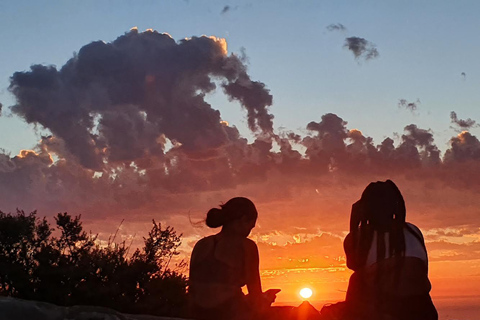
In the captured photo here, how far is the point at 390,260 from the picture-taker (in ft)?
20.0

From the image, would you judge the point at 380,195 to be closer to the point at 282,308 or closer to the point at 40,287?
the point at 282,308

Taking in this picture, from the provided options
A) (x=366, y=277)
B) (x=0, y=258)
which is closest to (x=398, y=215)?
(x=366, y=277)

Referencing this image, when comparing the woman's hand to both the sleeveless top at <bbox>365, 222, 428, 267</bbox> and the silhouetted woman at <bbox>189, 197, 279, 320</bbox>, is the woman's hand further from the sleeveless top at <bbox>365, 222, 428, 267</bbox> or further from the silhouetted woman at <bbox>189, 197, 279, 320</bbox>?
the sleeveless top at <bbox>365, 222, 428, 267</bbox>

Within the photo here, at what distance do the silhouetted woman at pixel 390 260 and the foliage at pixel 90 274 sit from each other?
10.9 metres

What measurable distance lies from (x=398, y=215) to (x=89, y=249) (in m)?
14.9

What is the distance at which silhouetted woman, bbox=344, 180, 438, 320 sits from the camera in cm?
611

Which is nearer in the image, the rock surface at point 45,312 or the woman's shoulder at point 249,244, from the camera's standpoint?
the rock surface at point 45,312

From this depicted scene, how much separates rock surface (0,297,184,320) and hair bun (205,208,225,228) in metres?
1.95

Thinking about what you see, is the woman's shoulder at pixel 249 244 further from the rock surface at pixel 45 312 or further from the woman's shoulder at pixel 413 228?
the rock surface at pixel 45 312

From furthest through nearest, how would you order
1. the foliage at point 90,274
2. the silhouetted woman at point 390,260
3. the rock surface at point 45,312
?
1. the foliage at point 90,274
2. the silhouetted woman at point 390,260
3. the rock surface at point 45,312

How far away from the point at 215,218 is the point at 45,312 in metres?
2.51

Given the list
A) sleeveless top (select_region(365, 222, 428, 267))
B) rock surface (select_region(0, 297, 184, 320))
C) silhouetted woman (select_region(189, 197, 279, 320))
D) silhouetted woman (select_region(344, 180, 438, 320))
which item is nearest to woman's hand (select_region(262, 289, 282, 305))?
silhouetted woman (select_region(189, 197, 279, 320))

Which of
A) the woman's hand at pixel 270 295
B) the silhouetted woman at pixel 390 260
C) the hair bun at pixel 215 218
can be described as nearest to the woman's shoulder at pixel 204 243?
the hair bun at pixel 215 218

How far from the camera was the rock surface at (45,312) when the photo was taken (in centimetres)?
456
